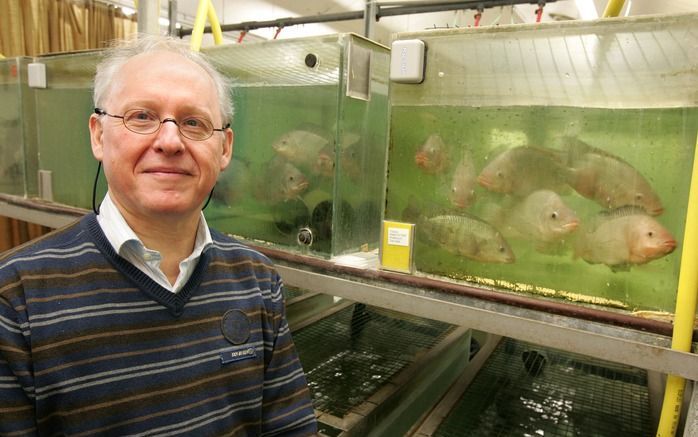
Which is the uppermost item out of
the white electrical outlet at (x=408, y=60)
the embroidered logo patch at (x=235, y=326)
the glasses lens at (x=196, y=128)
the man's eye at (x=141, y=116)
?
the white electrical outlet at (x=408, y=60)

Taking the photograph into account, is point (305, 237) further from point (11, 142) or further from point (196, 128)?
point (11, 142)

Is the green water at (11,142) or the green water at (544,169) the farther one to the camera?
the green water at (11,142)

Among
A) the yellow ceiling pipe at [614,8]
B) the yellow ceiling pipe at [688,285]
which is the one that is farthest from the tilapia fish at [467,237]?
the yellow ceiling pipe at [614,8]

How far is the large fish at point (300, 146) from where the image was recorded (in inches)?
53.3

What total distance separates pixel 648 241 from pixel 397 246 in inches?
21.5

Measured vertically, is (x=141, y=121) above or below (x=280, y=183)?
above

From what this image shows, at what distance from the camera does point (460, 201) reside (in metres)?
1.12

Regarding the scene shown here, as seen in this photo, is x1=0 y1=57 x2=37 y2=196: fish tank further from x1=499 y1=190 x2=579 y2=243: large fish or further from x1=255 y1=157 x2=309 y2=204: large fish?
x1=499 y1=190 x2=579 y2=243: large fish

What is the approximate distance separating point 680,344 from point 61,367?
3.47 feet

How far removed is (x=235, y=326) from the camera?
889mm

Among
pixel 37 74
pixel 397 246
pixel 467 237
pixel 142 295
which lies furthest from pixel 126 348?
pixel 37 74

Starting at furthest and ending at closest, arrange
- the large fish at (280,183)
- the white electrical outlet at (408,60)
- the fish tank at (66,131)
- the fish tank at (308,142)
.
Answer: the fish tank at (66,131), the large fish at (280,183), the fish tank at (308,142), the white electrical outlet at (408,60)

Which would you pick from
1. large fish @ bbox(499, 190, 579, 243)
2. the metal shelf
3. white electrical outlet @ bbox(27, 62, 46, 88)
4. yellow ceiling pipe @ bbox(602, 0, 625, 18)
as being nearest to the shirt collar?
the metal shelf

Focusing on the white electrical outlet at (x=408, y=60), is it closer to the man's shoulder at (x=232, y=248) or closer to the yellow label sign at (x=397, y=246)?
the yellow label sign at (x=397, y=246)
